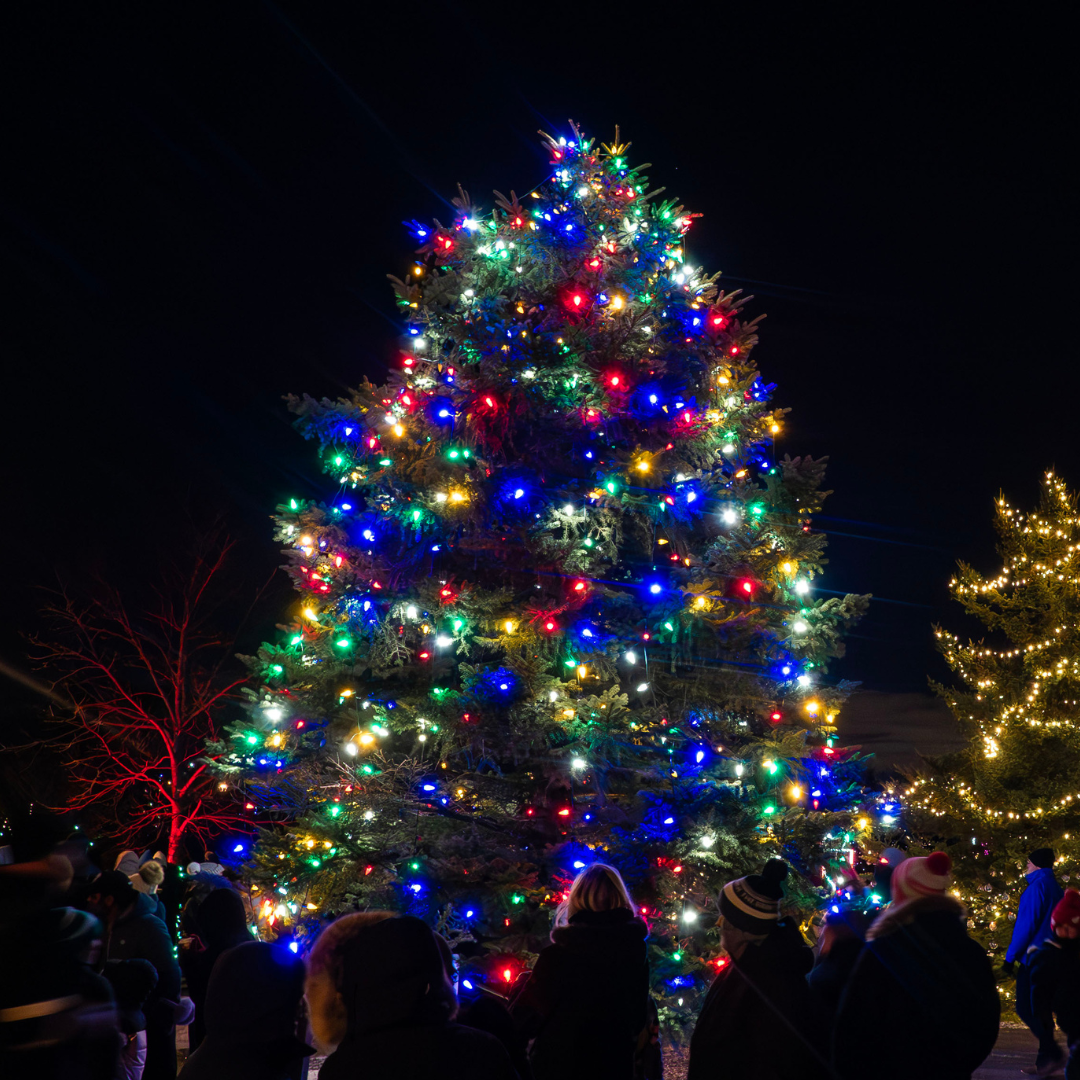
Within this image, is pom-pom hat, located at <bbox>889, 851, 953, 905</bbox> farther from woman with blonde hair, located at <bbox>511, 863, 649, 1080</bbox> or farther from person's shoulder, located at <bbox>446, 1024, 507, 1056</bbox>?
person's shoulder, located at <bbox>446, 1024, 507, 1056</bbox>

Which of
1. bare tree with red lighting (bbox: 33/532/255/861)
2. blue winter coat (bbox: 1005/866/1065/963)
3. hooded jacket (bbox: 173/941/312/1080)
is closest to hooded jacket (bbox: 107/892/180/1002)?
hooded jacket (bbox: 173/941/312/1080)

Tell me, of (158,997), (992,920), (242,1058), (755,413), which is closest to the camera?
(242,1058)

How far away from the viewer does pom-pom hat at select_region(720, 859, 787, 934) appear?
3357 mm

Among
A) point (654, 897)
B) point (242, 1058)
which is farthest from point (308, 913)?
point (242, 1058)

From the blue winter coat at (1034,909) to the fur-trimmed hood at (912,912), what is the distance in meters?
5.13

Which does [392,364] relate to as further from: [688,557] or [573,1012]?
[573,1012]

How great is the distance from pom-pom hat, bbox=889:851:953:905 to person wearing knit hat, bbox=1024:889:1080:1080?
287 centimetres

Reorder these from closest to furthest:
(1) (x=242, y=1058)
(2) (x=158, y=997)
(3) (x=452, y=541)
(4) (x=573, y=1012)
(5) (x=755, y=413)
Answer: (1) (x=242, y=1058)
(4) (x=573, y=1012)
(2) (x=158, y=997)
(3) (x=452, y=541)
(5) (x=755, y=413)

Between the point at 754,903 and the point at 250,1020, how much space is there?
188 centimetres

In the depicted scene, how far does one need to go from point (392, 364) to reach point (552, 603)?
3.06 m

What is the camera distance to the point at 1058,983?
5645 mm

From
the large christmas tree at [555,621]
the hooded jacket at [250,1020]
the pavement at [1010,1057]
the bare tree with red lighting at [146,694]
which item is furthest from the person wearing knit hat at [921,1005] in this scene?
the bare tree with red lighting at [146,694]

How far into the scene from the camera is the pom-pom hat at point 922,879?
3.37 m

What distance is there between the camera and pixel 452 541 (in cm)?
727
